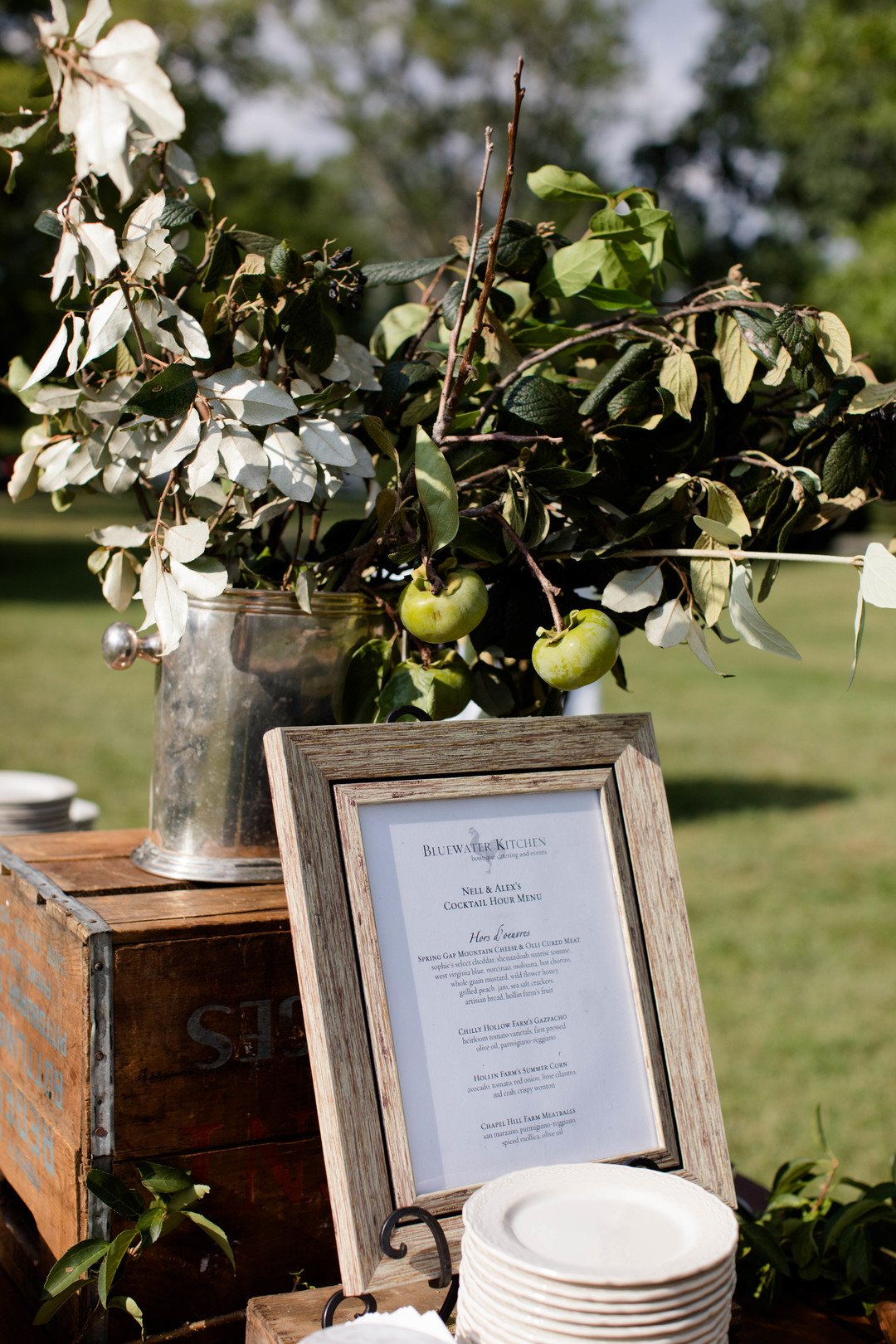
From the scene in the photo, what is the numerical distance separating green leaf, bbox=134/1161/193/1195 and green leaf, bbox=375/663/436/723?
15.3 inches

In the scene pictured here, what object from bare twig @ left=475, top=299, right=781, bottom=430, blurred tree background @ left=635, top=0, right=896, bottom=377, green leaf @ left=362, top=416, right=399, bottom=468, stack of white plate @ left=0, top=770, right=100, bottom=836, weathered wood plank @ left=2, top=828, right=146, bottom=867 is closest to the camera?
green leaf @ left=362, top=416, right=399, bottom=468

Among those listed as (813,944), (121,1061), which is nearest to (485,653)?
(121,1061)

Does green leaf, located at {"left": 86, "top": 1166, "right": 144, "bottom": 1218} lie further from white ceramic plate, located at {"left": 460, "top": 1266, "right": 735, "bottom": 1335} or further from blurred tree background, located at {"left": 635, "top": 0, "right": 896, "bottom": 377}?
blurred tree background, located at {"left": 635, "top": 0, "right": 896, "bottom": 377}

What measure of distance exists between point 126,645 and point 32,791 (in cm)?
59

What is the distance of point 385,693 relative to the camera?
A: 100cm

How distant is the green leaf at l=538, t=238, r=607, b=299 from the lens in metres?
1.14

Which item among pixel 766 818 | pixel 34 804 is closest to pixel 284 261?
pixel 34 804

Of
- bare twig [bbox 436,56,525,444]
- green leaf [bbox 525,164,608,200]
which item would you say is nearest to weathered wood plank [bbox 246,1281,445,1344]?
bare twig [bbox 436,56,525,444]

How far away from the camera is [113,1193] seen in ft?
2.89

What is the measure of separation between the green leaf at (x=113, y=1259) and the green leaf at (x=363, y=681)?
44cm

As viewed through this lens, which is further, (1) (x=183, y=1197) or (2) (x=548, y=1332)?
(1) (x=183, y=1197)

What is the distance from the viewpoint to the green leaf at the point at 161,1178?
2.96 feet

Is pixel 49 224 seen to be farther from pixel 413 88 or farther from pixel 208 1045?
pixel 413 88

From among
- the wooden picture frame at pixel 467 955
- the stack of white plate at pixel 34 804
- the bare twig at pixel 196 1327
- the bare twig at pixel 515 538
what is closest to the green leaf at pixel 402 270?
the bare twig at pixel 515 538
